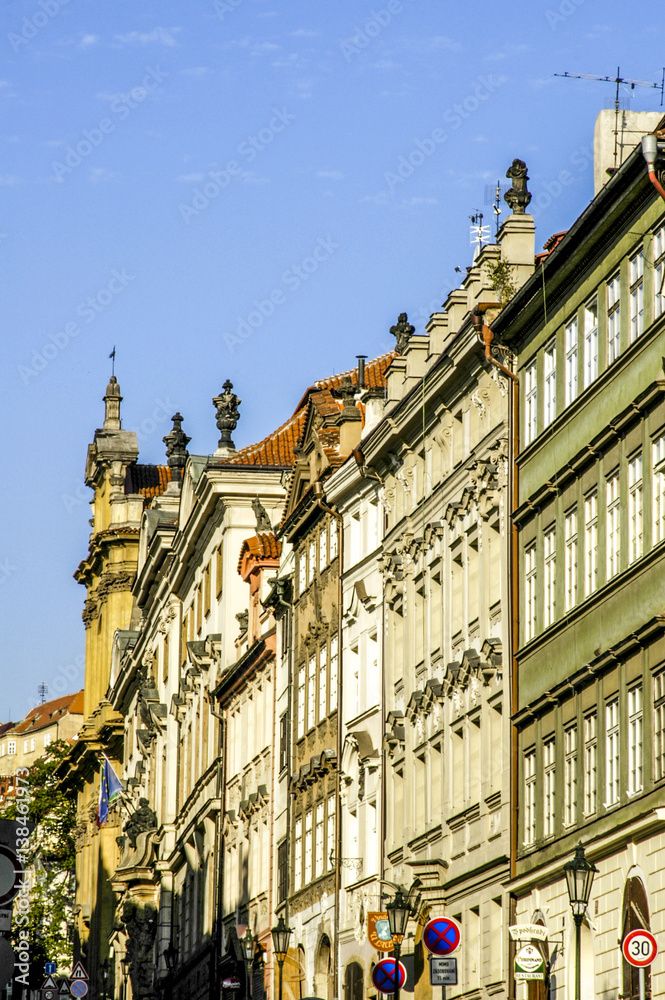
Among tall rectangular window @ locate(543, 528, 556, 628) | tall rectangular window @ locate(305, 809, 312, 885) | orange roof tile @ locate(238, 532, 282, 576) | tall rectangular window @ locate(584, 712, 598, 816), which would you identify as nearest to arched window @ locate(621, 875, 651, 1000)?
tall rectangular window @ locate(584, 712, 598, 816)

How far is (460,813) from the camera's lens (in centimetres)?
3984

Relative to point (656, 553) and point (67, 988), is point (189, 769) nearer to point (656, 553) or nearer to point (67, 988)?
point (67, 988)

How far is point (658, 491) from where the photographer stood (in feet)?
98.4

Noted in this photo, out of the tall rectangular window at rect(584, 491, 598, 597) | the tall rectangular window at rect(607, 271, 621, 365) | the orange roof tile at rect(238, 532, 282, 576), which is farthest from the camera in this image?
the orange roof tile at rect(238, 532, 282, 576)

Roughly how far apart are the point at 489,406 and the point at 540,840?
379 inches

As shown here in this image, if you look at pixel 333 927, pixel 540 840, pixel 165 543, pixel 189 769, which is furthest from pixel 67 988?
pixel 540 840

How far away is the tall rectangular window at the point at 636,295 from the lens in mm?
31734

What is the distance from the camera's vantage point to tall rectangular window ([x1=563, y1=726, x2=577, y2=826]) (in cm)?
3328

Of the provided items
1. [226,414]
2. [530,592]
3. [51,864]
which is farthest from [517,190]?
[51,864]

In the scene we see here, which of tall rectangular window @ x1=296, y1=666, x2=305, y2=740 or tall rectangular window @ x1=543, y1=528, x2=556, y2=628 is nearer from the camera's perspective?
tall rectangular window @ x1=543, y1=528, x2=556, y2=628

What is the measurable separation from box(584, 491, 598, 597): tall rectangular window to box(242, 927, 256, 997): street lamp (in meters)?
25.5

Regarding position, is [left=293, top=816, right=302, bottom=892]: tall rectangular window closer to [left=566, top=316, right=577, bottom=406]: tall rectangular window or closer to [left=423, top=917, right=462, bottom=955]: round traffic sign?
[left=423, top=917, right=462, bottom=955]: round traffic sign

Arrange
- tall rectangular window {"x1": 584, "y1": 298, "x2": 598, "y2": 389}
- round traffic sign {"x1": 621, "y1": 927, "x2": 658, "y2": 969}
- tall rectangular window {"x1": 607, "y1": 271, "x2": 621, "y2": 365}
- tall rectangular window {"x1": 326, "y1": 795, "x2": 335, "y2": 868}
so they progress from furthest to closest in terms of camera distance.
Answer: tall rectangular window {"x1": 326, "y1": 795, "x2": 335, "y2": 868}, tall rectangular window {"x1": 584, "y1": 298, "x2": 598, "y2": 389}, tall rectangular window {"x1": 607, "y1": 271, "x2": 621, "y2": 365}, round traffic sign {"x1": 621, "y1": 927, "x2": 658, "y2": 969}

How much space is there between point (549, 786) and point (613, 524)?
5432 millimetres
